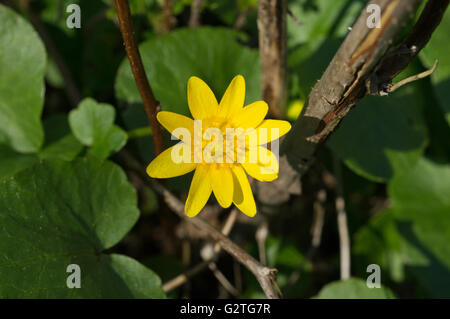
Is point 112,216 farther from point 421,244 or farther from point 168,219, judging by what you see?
point 421,244

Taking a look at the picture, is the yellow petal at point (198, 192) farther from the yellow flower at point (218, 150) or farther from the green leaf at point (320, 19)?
the green leaf at point (320, 19)

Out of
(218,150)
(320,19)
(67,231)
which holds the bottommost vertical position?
(67,231)

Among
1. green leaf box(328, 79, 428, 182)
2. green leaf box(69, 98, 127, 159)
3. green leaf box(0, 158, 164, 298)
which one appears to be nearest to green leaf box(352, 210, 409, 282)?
green leaf box(328, 79, 428, 182)

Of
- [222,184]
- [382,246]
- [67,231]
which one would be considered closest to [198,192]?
[222,184]

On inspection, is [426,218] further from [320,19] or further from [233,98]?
[233,98]

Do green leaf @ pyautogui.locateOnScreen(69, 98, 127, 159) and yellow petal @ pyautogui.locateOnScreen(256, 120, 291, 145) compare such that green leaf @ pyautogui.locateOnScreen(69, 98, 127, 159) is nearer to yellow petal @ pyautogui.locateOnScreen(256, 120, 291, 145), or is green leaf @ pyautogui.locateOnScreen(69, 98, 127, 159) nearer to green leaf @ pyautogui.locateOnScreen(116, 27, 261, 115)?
green leaf @ pyautogui.locateOnScreen(116, 27, 261, 115)

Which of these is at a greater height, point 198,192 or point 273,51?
point 273,51
